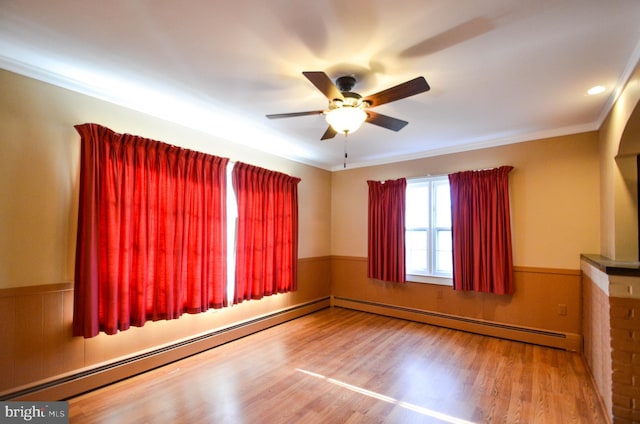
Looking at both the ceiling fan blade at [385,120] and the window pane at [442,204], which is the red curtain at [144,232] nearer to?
the ceiling fan blade at [385,120]

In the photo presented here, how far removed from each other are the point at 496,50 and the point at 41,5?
9.04 ft

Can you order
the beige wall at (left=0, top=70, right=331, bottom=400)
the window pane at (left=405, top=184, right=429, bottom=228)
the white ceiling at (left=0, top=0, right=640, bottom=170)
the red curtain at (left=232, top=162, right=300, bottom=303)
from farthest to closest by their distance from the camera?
the window pane at (left=405, top=184, right=429, bottom=228) < the red curtain at (left=232, top=162, right=300, bottom=303) < the beige wall at (left=0, top=70, right=331, bottom=400) < the white ceiling at (left=0, top=0, right=640, bottom=170)

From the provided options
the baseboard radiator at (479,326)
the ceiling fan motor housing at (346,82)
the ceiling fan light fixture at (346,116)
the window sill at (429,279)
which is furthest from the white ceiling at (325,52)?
the baseboard radiator at (479,326)

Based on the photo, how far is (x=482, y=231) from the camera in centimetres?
388

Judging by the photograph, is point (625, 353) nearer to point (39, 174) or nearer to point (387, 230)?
point (387, 230)

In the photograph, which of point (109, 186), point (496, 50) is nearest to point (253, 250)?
point (109, 186)

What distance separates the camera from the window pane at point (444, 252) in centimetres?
436

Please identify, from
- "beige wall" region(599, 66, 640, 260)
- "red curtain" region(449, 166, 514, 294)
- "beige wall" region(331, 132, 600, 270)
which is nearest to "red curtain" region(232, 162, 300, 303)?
"red curtain" region(449, 166, 514, 294)

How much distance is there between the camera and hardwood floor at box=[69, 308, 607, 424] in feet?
7.18

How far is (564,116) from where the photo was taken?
10.4 feet

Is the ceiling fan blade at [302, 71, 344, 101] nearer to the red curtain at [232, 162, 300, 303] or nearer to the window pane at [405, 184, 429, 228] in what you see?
the red curtain at [232, 162, 300, 303]

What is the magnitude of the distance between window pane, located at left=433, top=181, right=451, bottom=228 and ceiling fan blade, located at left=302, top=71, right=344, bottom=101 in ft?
9.39

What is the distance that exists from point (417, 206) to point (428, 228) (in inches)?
15.2

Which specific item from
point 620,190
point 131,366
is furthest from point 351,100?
point 131,366
